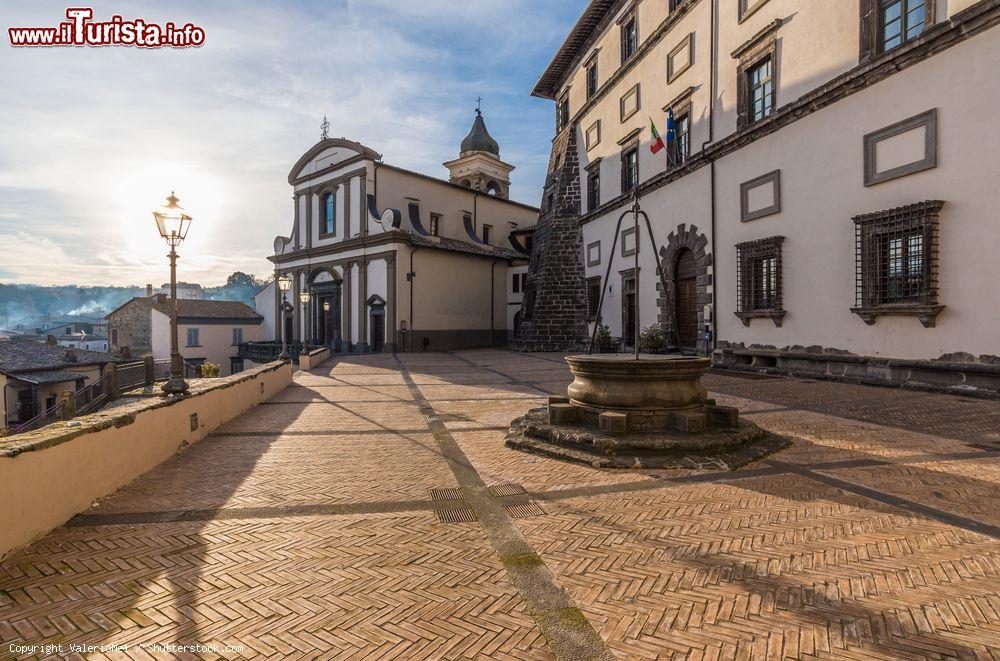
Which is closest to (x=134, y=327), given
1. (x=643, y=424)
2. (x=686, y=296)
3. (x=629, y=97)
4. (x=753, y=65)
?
(x=629, y=97)

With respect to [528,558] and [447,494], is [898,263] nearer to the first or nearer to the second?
[447,494]

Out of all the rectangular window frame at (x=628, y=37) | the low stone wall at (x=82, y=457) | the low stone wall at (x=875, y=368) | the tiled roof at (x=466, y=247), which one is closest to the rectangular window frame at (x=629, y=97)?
the rectangular window frame at (x=628, y=37)

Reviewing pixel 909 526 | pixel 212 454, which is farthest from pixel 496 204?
pixel 909 526

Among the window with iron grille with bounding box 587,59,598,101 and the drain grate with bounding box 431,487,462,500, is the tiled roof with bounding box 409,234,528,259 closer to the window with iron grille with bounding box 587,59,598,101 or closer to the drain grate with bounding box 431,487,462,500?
the window with iron grille with bounding box 587,59,598,101

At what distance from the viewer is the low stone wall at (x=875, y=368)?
947 centimetres

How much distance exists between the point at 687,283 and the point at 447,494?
1592 cm

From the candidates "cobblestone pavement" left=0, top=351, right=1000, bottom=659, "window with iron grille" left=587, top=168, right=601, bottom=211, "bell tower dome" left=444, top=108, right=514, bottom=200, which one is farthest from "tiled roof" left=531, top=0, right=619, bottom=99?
"cobblestone pavement" left=0, top=351, right=1000, bottom=659

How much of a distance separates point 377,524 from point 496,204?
3607cm

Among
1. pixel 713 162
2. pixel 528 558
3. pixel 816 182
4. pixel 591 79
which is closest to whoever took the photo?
pixel 528 558

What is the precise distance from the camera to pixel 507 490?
5.20 metres

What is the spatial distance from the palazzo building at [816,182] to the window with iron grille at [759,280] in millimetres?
60

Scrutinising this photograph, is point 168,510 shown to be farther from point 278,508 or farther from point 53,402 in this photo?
point 53,402

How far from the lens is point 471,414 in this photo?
9.70m

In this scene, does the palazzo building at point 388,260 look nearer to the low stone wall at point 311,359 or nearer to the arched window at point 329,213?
the arched window at point 329,213
